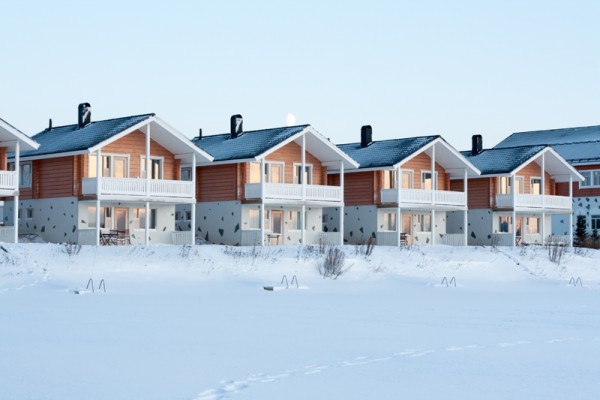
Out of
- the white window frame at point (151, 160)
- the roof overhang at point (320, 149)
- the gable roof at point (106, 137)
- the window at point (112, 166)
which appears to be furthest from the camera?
the roof overhang at point (320, 149)

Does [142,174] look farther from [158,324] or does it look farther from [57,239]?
[158,324]

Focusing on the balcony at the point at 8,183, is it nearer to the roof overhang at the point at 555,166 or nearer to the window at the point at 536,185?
the roof overhang at the point at 555,166

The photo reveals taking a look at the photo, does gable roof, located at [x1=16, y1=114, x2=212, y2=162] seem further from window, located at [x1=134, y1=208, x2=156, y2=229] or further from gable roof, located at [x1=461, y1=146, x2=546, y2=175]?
gable roof, located at [x1=461, y1=146, x2=546, y2=175]

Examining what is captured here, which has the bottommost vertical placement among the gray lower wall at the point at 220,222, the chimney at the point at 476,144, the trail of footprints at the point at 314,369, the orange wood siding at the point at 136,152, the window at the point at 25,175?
the trail of footprints at the point at 314,369

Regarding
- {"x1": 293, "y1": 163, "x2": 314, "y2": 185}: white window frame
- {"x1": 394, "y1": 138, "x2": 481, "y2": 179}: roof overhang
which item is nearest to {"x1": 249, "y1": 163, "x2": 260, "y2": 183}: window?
{"x1": 293, "y1": 163, "x2": 314, "y2": 185}: white window frame

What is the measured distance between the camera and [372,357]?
1606 cm

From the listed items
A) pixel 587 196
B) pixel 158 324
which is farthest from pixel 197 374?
pixel 587 196

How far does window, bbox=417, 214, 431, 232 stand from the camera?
55.7m

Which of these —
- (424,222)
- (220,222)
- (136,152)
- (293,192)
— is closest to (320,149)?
(293,192)

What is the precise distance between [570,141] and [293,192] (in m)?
33.7

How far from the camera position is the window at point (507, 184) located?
58312 millimetres

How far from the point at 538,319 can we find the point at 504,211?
3485cm

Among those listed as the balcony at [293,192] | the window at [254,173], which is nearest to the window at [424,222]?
the balcony at [293,192]

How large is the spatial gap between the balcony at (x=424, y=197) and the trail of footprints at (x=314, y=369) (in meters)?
32.5
